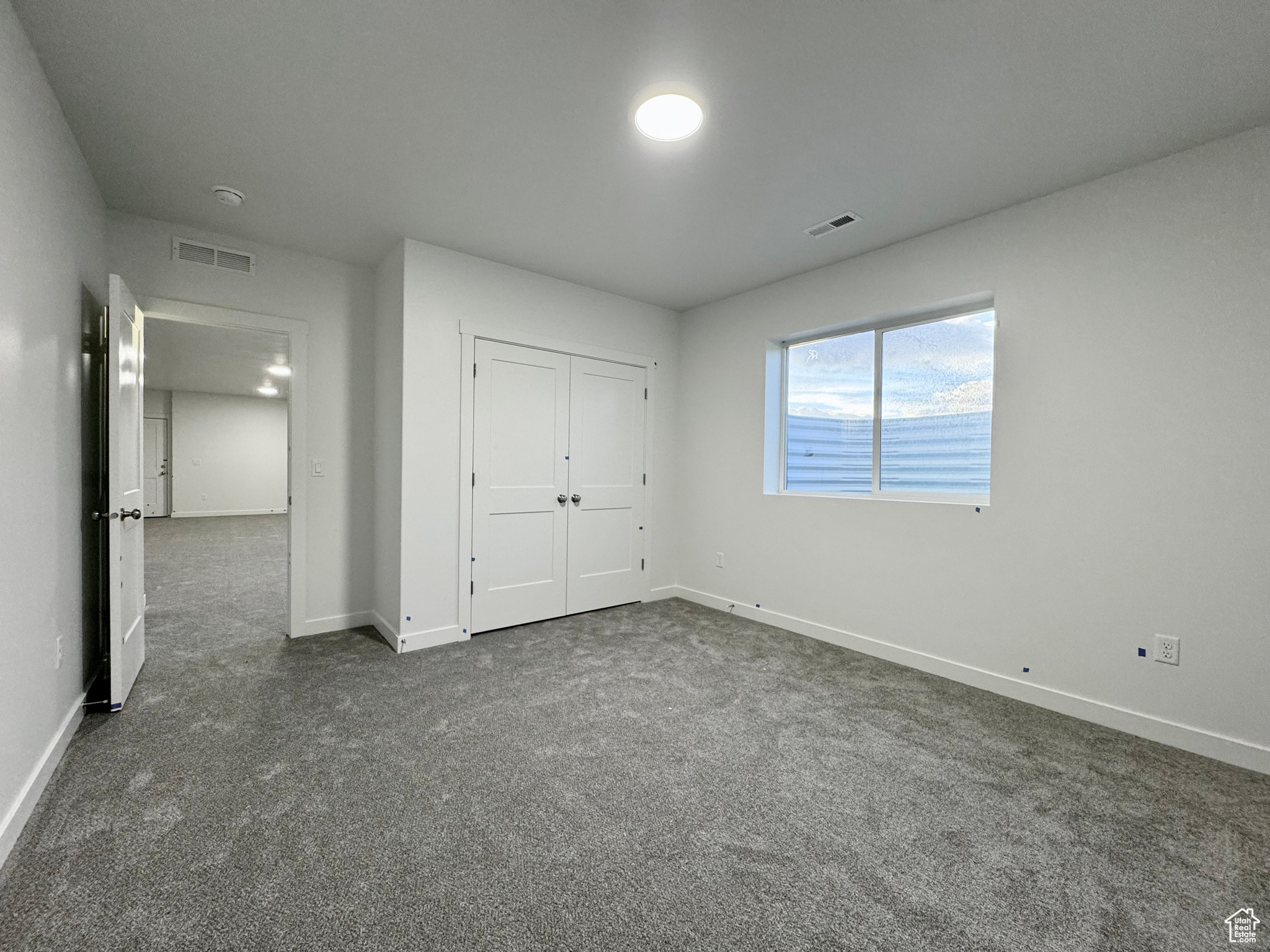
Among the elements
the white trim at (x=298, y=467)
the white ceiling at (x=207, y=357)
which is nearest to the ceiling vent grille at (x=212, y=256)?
the white trim at (x=298, y=467)

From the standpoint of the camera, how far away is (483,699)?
2.77 meters

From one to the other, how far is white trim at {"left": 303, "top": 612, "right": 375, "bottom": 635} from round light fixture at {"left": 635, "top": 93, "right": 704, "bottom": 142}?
3.61 metres

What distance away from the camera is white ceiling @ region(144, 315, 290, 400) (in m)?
6.42

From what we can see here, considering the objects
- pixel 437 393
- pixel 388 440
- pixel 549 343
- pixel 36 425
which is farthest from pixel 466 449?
pixel 36 425

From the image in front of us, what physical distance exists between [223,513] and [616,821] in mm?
12922

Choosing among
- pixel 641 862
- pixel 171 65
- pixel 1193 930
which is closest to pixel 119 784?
pixel 641 862

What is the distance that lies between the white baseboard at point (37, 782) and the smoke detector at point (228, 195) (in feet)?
8.38

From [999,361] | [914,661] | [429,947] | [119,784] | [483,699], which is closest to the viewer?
[429,947]

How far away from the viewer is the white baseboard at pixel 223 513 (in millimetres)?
10812

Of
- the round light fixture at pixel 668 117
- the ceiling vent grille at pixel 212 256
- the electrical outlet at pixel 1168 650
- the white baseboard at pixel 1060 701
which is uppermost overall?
the round light fixture at pixel 668 117

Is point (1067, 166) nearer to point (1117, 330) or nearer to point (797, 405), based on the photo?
point (1117, 330)

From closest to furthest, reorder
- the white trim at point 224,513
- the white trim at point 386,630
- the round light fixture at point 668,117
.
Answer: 1. the round light fixture at point 668,117
2. the white trim at point 386,630
3. the white trim at point 224,513

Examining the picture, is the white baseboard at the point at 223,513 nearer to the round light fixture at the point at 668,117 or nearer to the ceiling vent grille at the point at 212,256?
the ceiling vent grille at the point at 212,256

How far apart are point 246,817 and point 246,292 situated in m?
3.17
